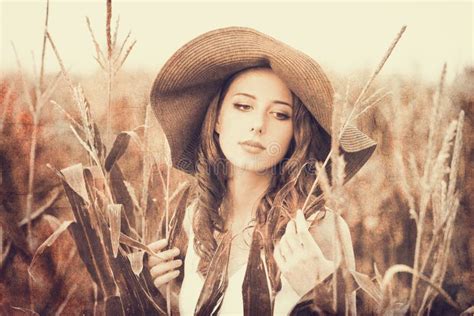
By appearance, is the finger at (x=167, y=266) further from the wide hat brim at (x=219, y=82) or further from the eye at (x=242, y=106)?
the eye at (x=242, y=106)

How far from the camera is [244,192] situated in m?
5.24

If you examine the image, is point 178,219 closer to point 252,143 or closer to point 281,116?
point 252,143

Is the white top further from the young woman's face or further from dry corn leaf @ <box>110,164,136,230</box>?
the young woman's face

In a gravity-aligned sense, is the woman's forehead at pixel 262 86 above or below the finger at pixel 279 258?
above

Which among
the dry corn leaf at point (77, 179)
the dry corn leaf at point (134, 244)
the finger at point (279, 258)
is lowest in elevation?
the dry corn leaf at point (134, 244)

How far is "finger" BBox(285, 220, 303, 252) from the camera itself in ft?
16.6

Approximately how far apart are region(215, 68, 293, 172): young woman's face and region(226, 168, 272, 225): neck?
0.06m

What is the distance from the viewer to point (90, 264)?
5332mm

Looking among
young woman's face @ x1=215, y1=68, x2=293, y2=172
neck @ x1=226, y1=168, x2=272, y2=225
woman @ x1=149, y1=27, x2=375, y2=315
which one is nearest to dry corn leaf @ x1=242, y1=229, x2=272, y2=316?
woman @ x1=149, y1=27, x2=375, y2=315

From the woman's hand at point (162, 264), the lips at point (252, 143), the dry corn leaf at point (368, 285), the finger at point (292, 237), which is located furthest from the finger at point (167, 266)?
the dry corn leaf at point (368, 285)

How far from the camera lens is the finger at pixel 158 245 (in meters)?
5.26

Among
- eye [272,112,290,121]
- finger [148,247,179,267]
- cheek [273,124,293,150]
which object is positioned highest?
eye [272,112,290,121]

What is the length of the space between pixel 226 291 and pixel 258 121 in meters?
1.11

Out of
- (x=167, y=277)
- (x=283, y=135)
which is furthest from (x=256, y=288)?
(x=283, y=135)
